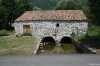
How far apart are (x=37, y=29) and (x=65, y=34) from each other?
4.68 m

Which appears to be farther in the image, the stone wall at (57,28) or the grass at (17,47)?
the stone wall at (57,28)

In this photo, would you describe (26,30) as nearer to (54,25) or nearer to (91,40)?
(54,25)

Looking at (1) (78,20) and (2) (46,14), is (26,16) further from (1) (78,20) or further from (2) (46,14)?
(1) (78,20)

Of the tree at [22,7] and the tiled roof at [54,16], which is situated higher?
the tree at [22,7]

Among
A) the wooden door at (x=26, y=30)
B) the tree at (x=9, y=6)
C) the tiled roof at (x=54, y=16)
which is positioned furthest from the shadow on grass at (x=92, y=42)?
the tree at (x=9, y=6)

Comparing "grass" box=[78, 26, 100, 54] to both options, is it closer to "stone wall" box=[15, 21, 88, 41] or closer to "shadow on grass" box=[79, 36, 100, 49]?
"shadow on grass" box=[79, 36, 100, 49]

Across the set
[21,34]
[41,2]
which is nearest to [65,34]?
[21,34]

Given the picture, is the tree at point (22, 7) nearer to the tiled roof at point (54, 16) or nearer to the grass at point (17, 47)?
the tiled roof at point (54, 16)

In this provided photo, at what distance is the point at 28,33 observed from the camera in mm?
33219

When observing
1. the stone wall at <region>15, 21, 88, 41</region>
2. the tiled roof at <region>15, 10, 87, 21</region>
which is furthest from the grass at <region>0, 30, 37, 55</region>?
→ the tiled roof at <region>15, 10, 87, 21</region>

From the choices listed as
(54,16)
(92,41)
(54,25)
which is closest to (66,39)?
(54,25)

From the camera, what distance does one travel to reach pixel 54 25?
32406 millimetres

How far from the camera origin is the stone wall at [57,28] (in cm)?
3212

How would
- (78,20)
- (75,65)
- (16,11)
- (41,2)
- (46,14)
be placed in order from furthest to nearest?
(41,2) → (16,11) → (46,14) → (78,20) → (75,65)
